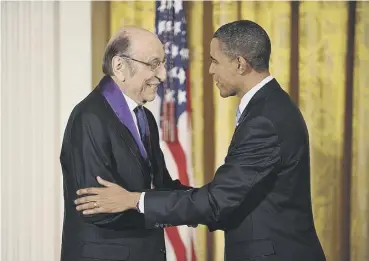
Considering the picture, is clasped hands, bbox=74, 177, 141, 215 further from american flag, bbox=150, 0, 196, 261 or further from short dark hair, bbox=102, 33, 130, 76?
american flag, bbox=150, 0, 196, 261

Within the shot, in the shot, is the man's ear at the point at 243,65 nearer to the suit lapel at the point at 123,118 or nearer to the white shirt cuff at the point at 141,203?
the suit lapel at the point at 123,118

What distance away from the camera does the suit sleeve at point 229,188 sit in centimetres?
214

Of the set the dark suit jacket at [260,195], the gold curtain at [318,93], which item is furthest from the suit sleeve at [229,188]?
the gold curtain at [318,93]

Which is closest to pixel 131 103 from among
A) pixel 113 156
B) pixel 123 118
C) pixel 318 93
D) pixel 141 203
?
pixel 123 118

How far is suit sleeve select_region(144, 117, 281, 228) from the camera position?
2137 mm

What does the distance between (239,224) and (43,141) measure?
8.68 ft

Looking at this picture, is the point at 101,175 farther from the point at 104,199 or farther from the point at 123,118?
the point at 123,118

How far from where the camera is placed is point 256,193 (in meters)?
2.20

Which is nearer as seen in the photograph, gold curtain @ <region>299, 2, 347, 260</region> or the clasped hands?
the clasped hands

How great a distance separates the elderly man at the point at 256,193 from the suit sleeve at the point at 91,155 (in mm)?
42

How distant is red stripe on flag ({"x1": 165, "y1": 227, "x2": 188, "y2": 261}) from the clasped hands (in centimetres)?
228

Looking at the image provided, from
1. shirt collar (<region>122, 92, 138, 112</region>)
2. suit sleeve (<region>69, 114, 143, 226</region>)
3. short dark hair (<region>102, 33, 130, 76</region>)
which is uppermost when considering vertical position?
short dark hair (<region>102, 33, 130, 76</region>)

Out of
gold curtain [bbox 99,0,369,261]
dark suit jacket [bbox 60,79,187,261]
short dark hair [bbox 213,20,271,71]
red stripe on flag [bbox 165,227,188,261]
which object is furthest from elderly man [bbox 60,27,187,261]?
gold curtain [bbox 99,0,369,261]

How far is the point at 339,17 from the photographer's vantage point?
448 cm
